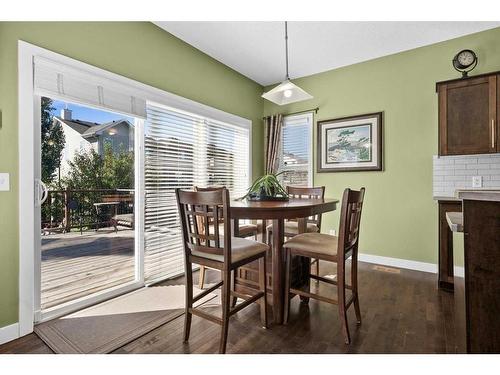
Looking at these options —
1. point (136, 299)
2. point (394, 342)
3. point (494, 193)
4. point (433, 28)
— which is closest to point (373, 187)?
point (433, 28)

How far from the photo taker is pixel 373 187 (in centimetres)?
353

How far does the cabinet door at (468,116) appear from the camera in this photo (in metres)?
2.54

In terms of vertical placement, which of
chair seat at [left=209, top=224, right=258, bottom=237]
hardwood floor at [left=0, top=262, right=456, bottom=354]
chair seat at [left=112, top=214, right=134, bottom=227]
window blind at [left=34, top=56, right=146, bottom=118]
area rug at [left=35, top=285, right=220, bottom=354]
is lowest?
hardwood floor at [left=0, top=262, right=456, bottom=354]

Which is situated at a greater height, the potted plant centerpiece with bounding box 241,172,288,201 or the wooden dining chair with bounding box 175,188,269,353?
the potted plant centerpiece with bounding box 241,172,288,201

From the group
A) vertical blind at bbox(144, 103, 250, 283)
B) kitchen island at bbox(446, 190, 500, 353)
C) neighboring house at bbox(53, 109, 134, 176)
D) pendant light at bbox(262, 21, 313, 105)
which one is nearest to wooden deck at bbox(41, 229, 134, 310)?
vertical blind at bbox(144, 103, 250, 283)

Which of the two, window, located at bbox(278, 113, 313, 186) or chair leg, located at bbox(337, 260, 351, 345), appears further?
window, located at bbox(278, 113, 313, 186)

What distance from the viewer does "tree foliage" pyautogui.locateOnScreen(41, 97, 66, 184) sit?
207cm

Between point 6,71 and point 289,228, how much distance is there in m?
2.70

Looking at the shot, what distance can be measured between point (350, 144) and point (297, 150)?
Answer: 829mm

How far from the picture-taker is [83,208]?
238 centimetres

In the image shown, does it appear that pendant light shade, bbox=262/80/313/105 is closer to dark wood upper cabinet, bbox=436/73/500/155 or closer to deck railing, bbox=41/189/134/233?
dark wood upper cabinet, bbox=436/73/500/155

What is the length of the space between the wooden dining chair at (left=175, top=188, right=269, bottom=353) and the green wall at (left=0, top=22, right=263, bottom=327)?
1196 millimetres

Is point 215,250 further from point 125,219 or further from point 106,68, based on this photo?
point 106,68
